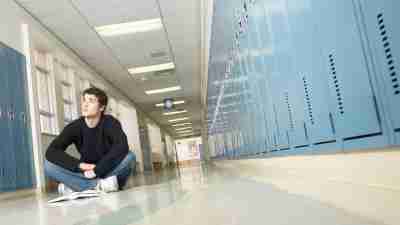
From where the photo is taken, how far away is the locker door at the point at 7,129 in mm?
5008

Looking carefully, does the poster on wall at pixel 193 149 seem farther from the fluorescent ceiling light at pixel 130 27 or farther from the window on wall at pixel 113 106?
the fluorescent ceiling light at pixel 130 27

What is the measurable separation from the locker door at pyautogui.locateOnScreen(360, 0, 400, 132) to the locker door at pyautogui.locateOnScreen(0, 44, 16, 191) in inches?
198

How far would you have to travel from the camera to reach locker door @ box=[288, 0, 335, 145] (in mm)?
1696

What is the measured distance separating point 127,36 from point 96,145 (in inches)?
206

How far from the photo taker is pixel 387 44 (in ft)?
3.43

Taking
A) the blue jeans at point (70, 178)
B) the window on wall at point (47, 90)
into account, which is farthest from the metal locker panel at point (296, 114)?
the window on wall at point (47, 90)

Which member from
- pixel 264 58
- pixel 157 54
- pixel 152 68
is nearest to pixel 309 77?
pixel 264 58

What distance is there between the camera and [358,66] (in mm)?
1264

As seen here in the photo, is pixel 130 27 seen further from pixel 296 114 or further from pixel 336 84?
pixel 336 84

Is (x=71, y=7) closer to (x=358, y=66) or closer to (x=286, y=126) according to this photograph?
(x=286, y=126)

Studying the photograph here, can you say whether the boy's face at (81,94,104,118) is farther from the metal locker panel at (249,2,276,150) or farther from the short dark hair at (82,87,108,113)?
the metal locker panel at (249,2,276,150)

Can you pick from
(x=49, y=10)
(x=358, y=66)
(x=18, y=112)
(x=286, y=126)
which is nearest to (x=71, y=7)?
(x=49, y=10)

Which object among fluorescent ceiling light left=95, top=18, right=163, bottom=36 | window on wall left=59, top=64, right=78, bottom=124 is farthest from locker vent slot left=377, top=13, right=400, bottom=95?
window on wall left=59, top=64, right=78, bottom=124

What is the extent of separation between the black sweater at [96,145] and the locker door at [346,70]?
2400 mm
